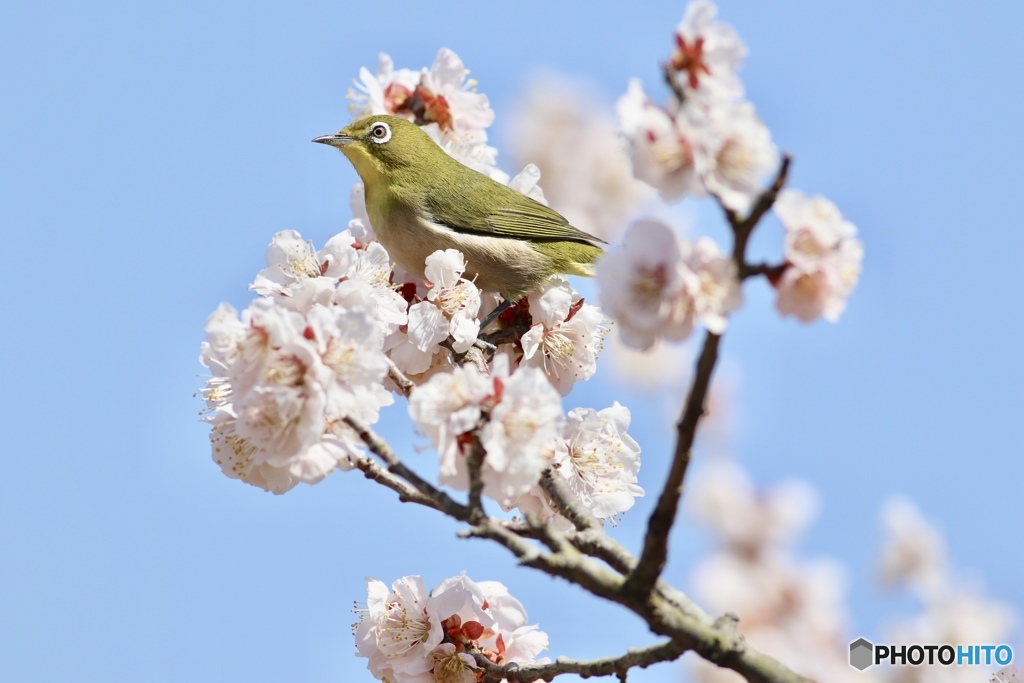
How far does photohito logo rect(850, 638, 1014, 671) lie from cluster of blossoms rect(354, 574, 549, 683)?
1756 mm

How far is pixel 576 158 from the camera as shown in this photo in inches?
426

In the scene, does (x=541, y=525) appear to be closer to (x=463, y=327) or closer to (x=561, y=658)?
(x=561, y=658)

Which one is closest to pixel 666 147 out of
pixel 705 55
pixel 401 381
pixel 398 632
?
pixel 705 55

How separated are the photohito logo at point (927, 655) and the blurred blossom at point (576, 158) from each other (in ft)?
17.2

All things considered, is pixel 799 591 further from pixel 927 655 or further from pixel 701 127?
pixel 701 127

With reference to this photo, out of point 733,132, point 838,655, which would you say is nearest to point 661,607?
point 733,132

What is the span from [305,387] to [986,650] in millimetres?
4822

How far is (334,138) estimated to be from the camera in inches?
212

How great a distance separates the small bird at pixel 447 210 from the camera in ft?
15.7

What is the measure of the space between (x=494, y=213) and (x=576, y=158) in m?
5.95

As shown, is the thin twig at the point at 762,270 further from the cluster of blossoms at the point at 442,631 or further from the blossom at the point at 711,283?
the cluster of blossoms at the point at 442,631

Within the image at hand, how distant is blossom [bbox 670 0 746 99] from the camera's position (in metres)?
2.16

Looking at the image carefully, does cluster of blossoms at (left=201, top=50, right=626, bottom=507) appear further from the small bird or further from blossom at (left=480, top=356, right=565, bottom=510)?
the small bird

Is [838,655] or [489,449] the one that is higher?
[838,655]
